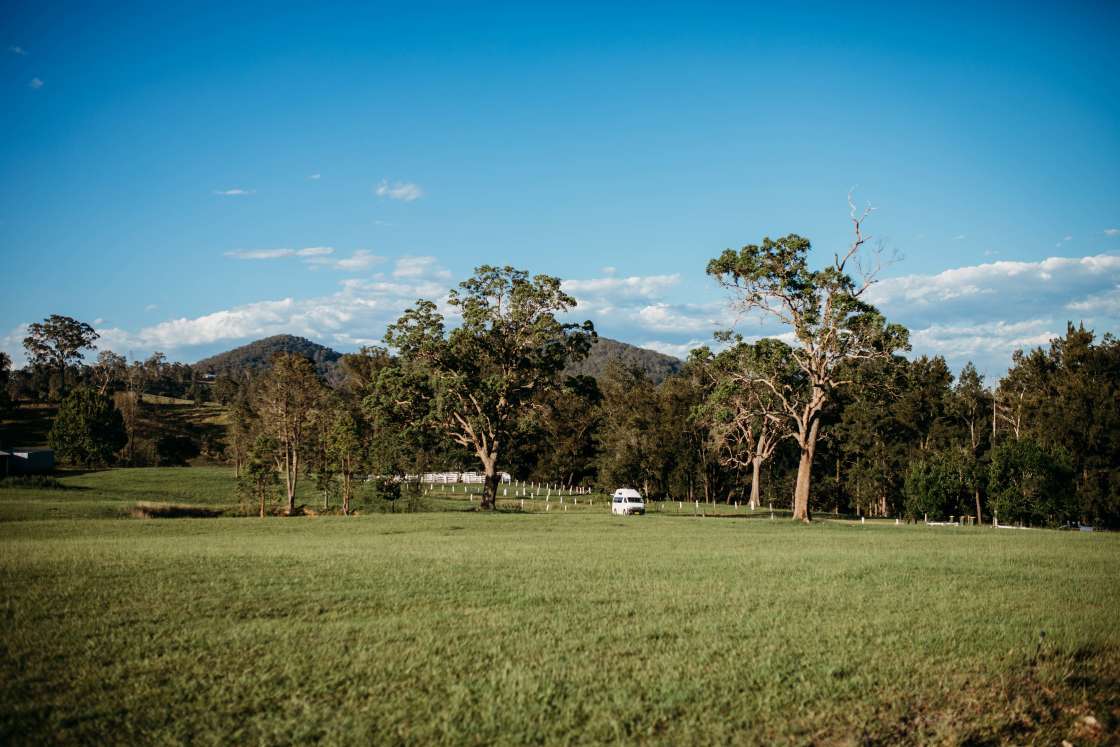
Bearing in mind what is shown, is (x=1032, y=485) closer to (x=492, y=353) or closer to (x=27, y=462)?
(x=492, y=353)

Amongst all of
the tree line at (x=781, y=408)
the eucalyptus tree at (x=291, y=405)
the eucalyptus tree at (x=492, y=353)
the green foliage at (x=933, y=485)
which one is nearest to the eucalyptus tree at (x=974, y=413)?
the tree line at (x=781, y=408)

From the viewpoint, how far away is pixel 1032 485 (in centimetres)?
4944

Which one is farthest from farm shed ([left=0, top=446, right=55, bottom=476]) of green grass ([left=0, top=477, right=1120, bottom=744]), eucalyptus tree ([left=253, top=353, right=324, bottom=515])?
green grass ([left=0, top=477, right=1120, bottom=744])

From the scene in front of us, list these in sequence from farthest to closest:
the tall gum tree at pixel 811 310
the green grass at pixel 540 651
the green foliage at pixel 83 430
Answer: the green foliage at pixel 83 430
the tall gum tree at pixel 811 310
the green grass at pixel 540 651

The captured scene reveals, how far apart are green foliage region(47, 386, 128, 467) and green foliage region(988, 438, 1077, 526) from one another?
9191 centimetres

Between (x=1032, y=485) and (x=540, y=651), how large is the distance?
51.9 m

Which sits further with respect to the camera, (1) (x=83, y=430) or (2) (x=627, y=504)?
(1) (x=83, y=430)

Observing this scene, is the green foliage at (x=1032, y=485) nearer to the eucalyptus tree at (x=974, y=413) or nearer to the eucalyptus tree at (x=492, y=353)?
the eucalyptus tree at (x=974, y=413)

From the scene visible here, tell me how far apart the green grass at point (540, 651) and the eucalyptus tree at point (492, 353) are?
28.7 metres

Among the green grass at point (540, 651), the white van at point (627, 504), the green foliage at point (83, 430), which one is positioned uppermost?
the green foliage at point (83, 430)

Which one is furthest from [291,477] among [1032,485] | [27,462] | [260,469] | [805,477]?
[1032,485]

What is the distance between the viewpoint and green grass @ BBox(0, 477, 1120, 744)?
7.07 meters

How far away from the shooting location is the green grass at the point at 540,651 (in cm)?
707

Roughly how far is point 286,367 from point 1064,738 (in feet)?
161
